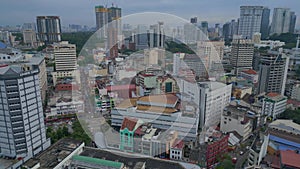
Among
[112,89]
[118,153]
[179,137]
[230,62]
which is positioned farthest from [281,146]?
[230,62]

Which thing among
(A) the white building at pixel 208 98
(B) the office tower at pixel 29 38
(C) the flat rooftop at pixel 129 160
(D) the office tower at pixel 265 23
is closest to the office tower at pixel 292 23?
(D) the office tower at pixel 265 23

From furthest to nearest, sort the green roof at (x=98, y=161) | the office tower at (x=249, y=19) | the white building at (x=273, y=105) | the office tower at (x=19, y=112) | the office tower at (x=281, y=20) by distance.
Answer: the office tower at (x=281, y=20) < the office tower at (x=249, y=19) < the white building at (x=273, y=105) < the office tower at (x=19, y=112) < the green roof at (x=98, y=161)

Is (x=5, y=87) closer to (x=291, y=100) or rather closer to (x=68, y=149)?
(x=68, y=149)

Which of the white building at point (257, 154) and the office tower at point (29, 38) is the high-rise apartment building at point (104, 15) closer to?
the office tower at point (29, 38)

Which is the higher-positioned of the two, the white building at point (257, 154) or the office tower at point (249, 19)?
the office tower at point (249, 19)

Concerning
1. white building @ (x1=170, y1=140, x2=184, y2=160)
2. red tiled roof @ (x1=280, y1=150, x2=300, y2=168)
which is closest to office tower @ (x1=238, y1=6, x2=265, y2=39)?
red tiled roof @ (x1=280, y1=150, x2=300, y2=168)

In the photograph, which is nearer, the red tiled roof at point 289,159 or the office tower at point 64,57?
the red tiled roof at point 289,159
